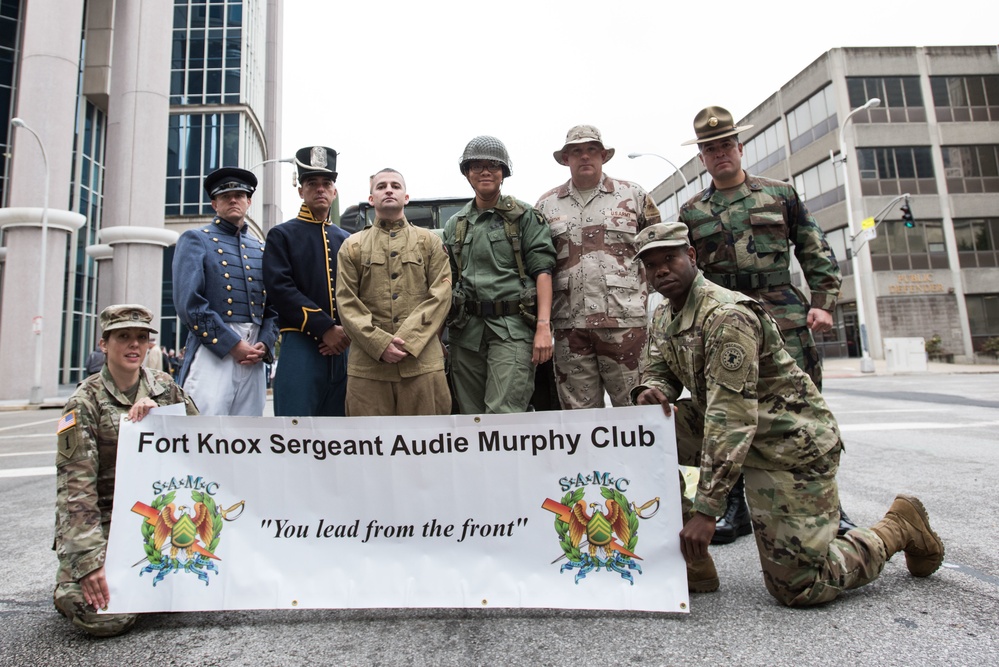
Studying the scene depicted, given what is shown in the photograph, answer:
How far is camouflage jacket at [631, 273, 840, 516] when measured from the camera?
2.36 metres

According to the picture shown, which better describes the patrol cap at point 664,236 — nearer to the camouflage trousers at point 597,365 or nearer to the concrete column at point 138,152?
the camouflage trousers at point 597,365

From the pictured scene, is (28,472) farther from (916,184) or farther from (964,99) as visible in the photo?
(964,99)

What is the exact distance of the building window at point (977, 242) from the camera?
31.4m

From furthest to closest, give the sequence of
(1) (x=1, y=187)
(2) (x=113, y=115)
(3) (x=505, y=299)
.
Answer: (1) (x=1, y=187) < (2) (x=113, y=115) < (3) (x=505, y=299)

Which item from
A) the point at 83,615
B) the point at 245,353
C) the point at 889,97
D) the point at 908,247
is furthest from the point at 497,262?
the point at 889,97

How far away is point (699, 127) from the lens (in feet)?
11.7

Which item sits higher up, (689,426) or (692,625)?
(689,426)

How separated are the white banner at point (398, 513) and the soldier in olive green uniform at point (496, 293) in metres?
0.79

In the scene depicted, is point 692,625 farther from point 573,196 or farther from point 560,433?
point 573,196

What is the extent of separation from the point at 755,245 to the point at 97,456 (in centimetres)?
350

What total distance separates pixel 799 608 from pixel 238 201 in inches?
148

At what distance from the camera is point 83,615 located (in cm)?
240

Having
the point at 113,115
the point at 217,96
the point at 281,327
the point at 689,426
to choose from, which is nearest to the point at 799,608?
the point at 689,426

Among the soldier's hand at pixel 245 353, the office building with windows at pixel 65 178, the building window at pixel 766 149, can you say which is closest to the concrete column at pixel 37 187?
the office building with windows at pixel 65 178
